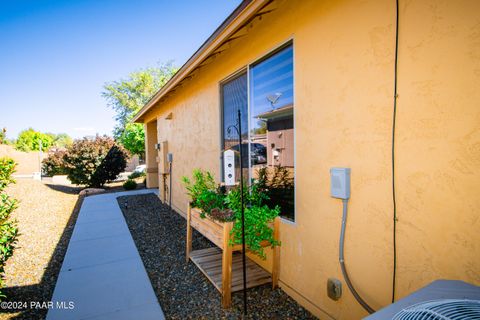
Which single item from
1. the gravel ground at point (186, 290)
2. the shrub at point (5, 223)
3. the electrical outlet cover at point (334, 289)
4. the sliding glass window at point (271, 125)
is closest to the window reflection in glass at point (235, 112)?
the sliding glass window at point (271, 125)

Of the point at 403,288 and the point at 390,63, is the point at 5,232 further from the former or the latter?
the point at 390,63

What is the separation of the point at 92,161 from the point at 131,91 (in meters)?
19.8

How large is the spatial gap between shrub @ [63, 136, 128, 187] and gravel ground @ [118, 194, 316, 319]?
803 centimetres

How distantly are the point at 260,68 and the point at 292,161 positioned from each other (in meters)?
1.40

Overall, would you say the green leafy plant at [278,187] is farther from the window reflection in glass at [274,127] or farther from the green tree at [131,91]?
the green tree at [131,91]

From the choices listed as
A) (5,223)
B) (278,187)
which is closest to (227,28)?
(278,187)

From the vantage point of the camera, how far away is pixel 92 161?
40.2 ft

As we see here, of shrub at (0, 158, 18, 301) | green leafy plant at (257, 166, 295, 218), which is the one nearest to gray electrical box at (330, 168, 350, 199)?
green leafy plant at (257, 166, 295, 218)

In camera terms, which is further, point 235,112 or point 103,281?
point 235,112

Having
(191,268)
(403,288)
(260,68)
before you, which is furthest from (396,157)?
(191,268)

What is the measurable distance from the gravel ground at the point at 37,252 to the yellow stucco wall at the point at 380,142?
314 centimetres

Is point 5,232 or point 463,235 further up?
point 463,235

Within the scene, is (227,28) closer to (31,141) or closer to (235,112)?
(235,112)

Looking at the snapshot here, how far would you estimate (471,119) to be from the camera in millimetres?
1458
